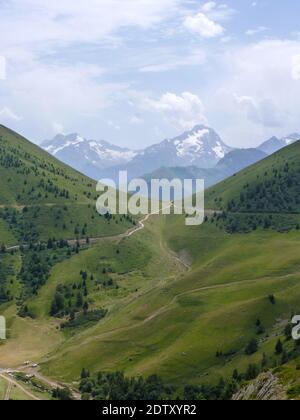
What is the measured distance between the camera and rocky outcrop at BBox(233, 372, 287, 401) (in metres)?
86.3

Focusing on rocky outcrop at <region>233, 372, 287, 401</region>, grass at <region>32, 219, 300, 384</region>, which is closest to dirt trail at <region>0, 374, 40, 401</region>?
grass at <region>32, 219, 300, 384</region>

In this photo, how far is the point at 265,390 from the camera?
92.6 meters

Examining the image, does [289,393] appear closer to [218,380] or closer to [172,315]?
[218,380]

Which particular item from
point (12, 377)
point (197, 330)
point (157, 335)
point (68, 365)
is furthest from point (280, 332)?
point (12, 377)

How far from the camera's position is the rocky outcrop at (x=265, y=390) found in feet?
283

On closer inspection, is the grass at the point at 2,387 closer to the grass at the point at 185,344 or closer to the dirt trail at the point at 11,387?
the dirt trail at the point at 11,387

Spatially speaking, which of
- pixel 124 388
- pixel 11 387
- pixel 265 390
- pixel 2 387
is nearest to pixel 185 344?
pixel 124 388

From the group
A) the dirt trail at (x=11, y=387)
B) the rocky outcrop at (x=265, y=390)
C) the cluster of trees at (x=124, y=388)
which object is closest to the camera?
the rocky outcrop at (x=265, y=390)

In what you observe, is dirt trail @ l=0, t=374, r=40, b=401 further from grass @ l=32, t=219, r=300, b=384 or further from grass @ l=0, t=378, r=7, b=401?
grass @ l=32, t=219, r=300, b=384

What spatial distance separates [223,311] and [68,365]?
5565cm

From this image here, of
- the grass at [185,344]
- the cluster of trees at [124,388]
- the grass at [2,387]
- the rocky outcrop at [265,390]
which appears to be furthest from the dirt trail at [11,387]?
the rocky outcrop at [265,390]

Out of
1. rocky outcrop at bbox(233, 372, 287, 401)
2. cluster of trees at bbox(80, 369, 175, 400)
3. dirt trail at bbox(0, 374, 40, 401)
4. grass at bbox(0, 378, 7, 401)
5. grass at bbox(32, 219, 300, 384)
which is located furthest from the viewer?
grass at bbox(32, 219, 300, 384)

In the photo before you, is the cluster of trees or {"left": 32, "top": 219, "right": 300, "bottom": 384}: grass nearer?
the cluster of trees
